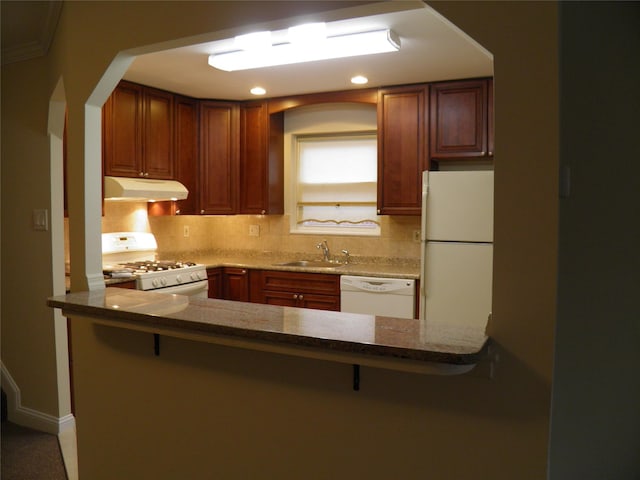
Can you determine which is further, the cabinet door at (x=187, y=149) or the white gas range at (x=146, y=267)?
the cabinet door at (x=187, y=149)

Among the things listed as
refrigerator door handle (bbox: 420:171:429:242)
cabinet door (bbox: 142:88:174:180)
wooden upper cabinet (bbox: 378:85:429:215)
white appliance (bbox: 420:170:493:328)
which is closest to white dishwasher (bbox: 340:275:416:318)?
white appliance (bbox: 420:170:493:328)

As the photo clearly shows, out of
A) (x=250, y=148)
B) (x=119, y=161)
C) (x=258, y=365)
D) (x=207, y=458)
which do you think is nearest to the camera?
(x=258, y=365)

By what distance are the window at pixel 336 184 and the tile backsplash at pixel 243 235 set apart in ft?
0.35

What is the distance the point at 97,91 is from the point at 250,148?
2.45 metres

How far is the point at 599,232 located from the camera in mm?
2127

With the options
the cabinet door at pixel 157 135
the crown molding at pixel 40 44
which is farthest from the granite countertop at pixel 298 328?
the cabinet door at pixel 157 135

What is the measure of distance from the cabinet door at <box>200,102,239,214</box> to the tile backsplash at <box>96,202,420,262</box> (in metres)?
0.45

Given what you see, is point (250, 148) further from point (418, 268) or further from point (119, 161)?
point (418, 268)

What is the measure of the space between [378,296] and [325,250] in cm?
99

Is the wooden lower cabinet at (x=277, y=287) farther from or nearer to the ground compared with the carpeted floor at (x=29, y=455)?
farther from the ground

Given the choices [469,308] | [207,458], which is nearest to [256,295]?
[469,308]

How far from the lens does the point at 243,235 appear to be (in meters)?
5.21

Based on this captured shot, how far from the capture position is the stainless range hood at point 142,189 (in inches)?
149

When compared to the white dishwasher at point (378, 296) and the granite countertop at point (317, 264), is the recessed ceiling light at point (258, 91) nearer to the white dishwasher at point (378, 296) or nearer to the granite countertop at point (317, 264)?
the granite countertop at point (317, 264)
